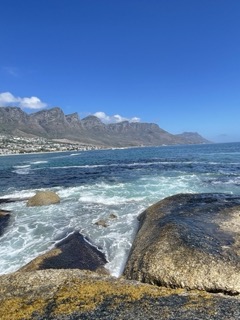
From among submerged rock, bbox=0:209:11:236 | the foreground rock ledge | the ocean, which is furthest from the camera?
submerged rock, bbox=0:209:11:236

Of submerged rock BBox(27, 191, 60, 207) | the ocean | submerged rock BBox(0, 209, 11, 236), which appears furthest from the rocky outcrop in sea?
submerged rock BBox(27, 191, 60, 207)

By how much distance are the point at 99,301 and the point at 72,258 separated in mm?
7801

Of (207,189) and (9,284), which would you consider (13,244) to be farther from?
(207,189)

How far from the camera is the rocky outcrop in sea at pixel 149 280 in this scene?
923cm

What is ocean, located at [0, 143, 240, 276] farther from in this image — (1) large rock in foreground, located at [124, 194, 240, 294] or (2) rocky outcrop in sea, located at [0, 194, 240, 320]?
(1) large rock in foreground, located at [124, 194, 240, 294]

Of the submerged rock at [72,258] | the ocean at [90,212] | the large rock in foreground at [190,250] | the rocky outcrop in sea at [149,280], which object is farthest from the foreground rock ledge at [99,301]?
the ocean at [90,212]

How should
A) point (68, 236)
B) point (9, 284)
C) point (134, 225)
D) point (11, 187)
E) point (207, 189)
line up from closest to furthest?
1. point (9, 284)
2. point (68, 236)
3. point (134, 225)
4. point (207, 189)
5. point (11, 187)

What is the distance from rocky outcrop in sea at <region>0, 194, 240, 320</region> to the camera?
30.3 ft

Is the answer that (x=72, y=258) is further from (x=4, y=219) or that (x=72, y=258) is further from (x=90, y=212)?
(x=4, y=219)

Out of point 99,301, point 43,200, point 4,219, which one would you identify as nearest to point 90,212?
point 43,200

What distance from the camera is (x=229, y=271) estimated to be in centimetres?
1229

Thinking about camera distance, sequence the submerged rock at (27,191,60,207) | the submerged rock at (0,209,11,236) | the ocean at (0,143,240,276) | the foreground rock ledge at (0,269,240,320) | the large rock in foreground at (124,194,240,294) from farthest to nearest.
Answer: the submerged rock at (27,191,60,207), the submerged rock at (0,209,11,236), the ocean at (0,143,240,276), the large rock in foreground at (124,194,240,294), the foreground rock ledge at (0,269,240,320)

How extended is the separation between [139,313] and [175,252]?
223 inches

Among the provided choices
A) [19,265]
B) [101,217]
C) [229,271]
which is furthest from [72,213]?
[229,271]
